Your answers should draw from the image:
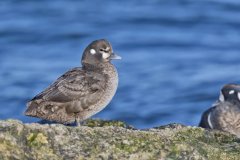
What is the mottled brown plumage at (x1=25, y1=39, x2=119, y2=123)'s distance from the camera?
854cm

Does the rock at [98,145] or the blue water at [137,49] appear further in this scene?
the blue water at [137,49]

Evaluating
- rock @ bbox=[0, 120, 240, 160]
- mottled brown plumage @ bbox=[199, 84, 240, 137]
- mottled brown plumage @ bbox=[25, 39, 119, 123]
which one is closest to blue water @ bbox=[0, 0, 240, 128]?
mottled brown plumage @ bbox=[199, 84, 240, 137]

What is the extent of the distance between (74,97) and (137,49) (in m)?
11.9

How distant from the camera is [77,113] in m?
8.63

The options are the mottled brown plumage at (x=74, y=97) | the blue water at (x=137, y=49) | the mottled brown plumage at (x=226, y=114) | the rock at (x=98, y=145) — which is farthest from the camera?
the blue water at (x=137, y=49)

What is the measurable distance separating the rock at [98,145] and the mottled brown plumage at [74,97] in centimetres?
314

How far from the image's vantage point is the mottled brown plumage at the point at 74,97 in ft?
28.0

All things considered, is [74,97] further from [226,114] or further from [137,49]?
[137,49]

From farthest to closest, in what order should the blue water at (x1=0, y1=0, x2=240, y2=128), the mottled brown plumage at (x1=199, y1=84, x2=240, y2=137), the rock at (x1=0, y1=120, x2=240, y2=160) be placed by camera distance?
the blue water at (x1=0, y1=0, x2=240, y2=128)
the mottled brown plumage at (x1=199, y1=84, x2=240, y2=137)
the rock at (x1=0, y1=120, x2=240, y2=160)

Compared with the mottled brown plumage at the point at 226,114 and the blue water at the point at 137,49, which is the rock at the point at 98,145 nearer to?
the mottled brown plumage at the point at 226,114

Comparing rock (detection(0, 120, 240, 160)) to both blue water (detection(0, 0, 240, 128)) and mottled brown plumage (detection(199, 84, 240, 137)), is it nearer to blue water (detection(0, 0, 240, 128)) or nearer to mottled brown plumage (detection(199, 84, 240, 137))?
mottled brown plumage (detection(199, 84, 240, 137))

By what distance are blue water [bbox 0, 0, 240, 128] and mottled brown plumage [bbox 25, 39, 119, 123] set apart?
318 inches

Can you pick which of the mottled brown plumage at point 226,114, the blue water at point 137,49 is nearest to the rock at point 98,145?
the mottled brown plumage at point 226,114

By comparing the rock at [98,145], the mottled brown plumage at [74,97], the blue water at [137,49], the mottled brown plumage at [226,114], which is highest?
the blue water at [137,49]
